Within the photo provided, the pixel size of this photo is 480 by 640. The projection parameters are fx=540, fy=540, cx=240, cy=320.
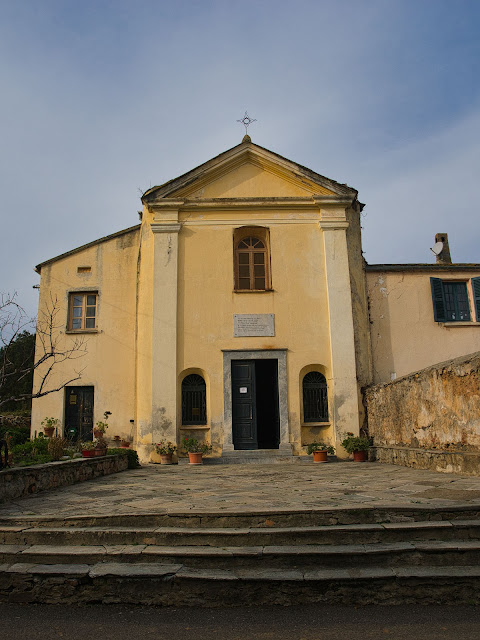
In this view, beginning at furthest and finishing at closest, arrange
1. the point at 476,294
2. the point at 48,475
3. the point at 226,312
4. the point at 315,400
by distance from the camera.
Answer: the point at 476,294 → the point at 226,312 → the point at 315,400 → the point at 48,475

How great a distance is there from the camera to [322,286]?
14867 mm

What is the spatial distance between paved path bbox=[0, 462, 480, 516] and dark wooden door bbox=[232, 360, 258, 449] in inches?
135

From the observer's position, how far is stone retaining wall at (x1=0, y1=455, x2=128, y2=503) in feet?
23.1

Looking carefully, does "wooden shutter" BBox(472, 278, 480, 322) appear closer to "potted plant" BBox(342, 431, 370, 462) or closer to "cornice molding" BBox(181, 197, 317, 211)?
"cornice molding" BBox(181, 197, 317, 211)

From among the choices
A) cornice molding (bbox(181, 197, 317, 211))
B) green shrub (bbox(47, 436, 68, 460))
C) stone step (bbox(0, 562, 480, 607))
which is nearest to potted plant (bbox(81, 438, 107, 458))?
green shrub (bbox(47, 436, 68, 460))

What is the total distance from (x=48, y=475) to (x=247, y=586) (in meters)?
4.75

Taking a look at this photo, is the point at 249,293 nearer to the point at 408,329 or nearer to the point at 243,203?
the point at 243,203

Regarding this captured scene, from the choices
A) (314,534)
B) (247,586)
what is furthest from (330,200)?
(247,586)

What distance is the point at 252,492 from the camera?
7.21 m

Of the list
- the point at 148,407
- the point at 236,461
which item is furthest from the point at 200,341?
the point at 236,461

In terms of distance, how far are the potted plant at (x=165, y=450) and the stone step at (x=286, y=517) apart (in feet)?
26.3

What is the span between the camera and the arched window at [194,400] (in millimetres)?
14320

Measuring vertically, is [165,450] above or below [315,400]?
below

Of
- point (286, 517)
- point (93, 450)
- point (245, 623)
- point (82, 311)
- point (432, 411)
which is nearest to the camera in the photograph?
point (245, 623)
